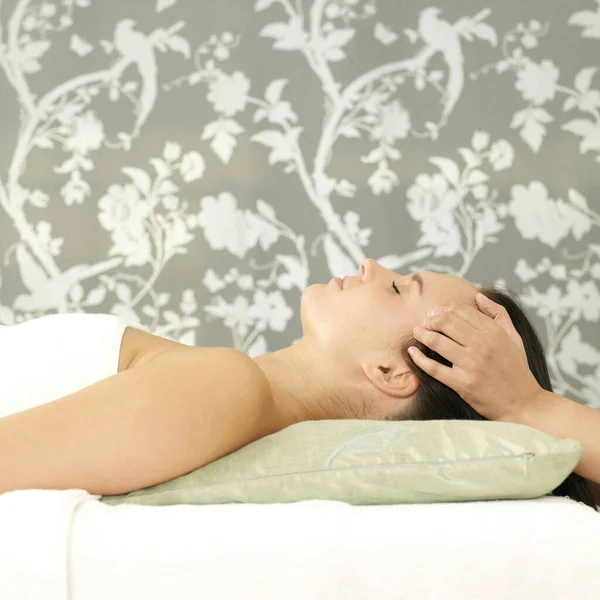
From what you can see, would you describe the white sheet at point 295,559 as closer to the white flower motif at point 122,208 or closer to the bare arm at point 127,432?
the bare arm at point 127,432

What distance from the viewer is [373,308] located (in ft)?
4.79

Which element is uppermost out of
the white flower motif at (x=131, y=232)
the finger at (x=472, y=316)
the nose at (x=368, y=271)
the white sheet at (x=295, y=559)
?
the white flower motif at (x=131, y=232)

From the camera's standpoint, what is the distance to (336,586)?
89 cm

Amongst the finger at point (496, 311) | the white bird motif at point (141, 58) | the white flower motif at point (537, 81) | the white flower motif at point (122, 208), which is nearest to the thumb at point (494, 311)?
the finger at point (496, 311)

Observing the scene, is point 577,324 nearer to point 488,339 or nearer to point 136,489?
point 488,339

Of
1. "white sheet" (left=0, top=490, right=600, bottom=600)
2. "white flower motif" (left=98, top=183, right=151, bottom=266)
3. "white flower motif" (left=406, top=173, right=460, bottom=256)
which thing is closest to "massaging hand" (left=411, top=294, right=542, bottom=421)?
"white sheet" (left=0, top=490, right=600, bottom=600)

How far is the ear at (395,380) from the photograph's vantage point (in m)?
1.42

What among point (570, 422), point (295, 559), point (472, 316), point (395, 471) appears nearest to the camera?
point (295, 559)

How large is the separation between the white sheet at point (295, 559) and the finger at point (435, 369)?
43cm

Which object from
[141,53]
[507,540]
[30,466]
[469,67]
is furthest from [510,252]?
[30,466]

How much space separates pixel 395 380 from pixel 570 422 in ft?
1.06

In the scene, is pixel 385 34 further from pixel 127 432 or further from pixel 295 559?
pixel 295 559

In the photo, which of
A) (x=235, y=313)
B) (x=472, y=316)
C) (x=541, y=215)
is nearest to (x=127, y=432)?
(x=472, y=316)

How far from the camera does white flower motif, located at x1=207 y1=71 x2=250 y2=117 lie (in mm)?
2549
